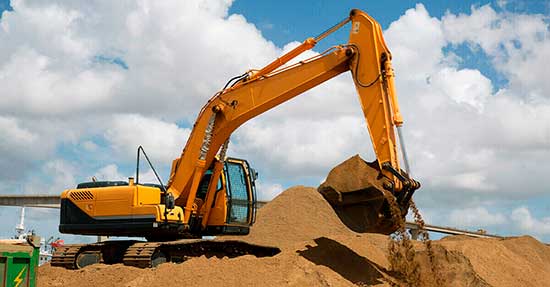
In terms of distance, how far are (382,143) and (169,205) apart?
479cm

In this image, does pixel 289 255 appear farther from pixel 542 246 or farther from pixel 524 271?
pixel 542 246

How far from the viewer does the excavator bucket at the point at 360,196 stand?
11219 mm

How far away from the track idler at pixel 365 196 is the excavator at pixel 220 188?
3cm

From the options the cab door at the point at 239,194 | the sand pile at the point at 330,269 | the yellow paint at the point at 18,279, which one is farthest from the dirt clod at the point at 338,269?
the yellow paint at the point at 18,279

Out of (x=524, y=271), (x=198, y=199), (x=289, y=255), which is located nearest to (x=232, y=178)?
(x=198, y=199)

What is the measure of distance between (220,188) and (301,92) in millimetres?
2942

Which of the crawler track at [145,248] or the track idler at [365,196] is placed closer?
the track idler at [365,196]

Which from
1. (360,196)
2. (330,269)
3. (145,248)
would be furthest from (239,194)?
(360,196)

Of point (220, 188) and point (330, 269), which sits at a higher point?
point (220, 188)

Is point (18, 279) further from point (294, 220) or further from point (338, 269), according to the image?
point (294, 220)

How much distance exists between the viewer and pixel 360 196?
11891 mm

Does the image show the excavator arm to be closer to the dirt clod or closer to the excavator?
the excavator

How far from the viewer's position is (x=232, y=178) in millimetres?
13891

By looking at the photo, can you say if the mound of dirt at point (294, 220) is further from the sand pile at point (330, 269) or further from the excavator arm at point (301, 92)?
the excavator arm at point (301, 92)
